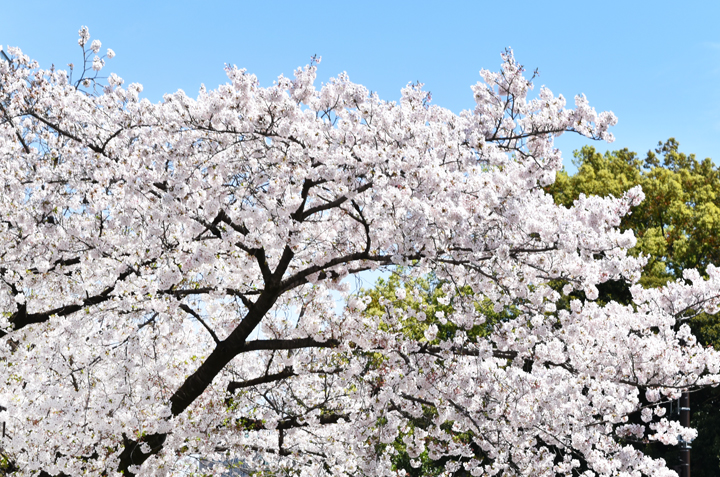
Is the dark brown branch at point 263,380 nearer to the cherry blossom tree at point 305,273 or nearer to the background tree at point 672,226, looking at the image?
the cherry blossom tree at point 305,273

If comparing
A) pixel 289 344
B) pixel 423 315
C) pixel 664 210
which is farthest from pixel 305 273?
pixel 664 210

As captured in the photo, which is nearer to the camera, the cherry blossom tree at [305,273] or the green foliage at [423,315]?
the cherry blossom tree at [305,273]

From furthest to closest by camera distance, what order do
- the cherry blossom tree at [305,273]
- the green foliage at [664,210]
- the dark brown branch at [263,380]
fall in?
the green foliage at [664,210], the dark brown branch at [263,380], the cherry blossom tree at [305,273]

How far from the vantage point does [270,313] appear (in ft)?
33.8

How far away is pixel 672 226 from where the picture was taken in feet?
81.8

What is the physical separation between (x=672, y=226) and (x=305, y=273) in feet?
70.6

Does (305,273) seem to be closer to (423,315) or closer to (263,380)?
(423,315)

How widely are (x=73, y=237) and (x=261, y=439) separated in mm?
5714

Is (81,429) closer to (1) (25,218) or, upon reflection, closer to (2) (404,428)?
(1) (25,218)

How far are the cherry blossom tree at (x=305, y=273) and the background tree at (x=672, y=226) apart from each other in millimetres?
13082

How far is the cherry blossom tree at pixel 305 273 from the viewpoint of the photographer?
687 cm

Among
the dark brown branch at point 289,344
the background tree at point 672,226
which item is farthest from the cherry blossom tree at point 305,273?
the background tree at point 672,226

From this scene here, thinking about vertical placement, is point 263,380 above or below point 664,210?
below

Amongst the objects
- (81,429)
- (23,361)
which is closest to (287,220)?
(81,429)
